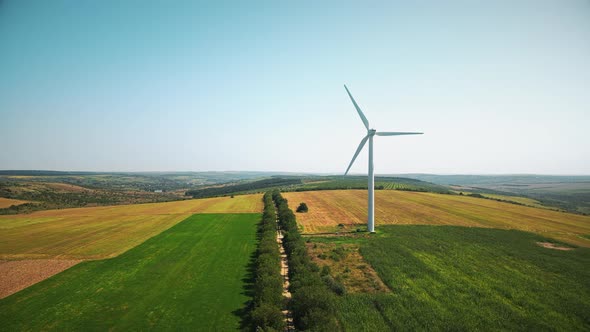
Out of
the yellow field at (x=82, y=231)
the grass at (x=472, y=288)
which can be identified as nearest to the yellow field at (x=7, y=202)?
the yellow field at (x=82, y=231)

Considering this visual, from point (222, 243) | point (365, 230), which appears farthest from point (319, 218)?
point (222, 243)

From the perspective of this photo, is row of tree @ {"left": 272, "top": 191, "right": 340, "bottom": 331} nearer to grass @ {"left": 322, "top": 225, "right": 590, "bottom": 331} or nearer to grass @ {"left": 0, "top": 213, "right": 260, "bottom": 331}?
grass @ {"left": 322, "top": 225, "right": 590, "bottom": 331}

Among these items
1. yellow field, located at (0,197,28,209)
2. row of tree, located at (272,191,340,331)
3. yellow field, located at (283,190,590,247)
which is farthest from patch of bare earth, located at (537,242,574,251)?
yellow field, located at (0,197,28,209)

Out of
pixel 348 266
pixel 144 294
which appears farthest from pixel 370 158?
pixel 144 294

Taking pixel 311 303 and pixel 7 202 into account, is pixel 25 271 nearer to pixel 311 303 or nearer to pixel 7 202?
pixel 311 303

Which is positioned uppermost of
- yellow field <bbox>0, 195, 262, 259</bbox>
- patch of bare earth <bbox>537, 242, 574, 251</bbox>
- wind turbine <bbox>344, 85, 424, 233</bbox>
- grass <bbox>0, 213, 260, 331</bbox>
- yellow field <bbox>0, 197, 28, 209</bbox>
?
wind turbine <bbox>344, 85, 424, 233</bbox>

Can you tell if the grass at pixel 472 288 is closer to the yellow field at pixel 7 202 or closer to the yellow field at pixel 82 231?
the yellow field at pixel 82 231
